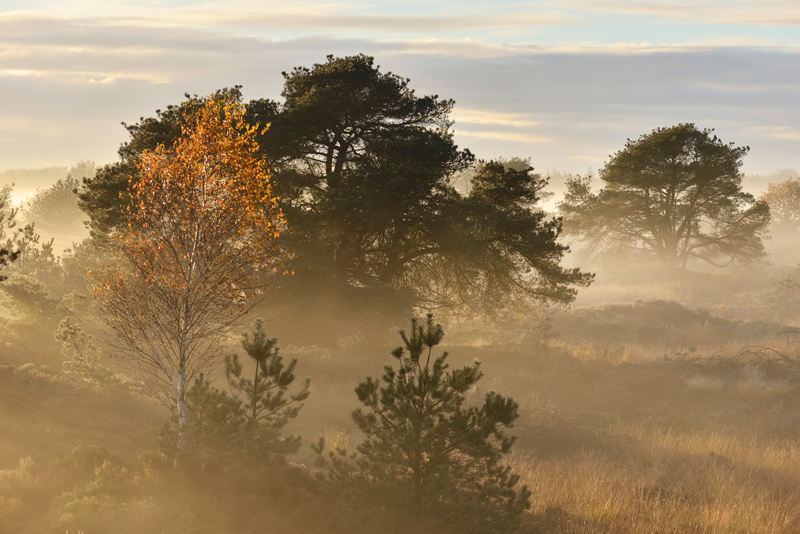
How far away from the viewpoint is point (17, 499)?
34.4ft

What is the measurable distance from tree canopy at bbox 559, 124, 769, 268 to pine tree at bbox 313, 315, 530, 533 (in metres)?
35.3

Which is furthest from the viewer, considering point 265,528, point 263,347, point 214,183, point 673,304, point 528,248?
point 673,304

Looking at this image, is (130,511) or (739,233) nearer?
(130,511)

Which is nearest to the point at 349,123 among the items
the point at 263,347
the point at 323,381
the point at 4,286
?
the point at 323,381

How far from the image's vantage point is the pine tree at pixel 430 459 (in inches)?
321

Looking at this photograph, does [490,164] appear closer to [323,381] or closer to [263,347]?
[323,381]

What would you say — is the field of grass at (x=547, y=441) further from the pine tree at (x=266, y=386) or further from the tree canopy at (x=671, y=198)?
the tree canopy at (x=671, y=198)

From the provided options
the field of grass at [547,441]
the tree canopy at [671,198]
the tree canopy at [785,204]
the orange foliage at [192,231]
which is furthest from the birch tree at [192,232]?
the tree canopy at [785,204]

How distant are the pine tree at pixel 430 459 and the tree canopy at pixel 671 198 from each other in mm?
35333

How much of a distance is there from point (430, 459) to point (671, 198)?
39838 mm

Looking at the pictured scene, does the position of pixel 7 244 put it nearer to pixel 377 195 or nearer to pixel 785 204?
pixel 377 195

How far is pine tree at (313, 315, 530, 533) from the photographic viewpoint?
26.7ft

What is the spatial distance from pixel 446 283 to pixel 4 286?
1654cm

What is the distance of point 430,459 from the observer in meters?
8.25
